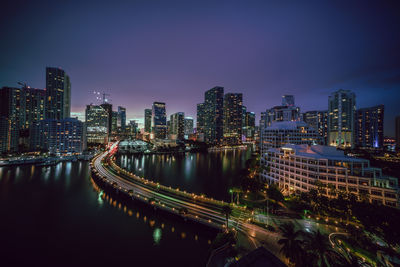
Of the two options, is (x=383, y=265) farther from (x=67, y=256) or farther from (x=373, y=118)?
(x=373, y=118)

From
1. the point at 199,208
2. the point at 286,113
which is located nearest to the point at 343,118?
the point at 286,113

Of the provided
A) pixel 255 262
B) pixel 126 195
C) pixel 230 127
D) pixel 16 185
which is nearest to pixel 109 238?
pixel 126 195

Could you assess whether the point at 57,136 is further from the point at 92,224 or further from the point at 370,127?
the point at 370,127

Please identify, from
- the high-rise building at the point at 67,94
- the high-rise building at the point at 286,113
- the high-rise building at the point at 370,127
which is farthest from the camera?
the high-rise building at the point at 67,94

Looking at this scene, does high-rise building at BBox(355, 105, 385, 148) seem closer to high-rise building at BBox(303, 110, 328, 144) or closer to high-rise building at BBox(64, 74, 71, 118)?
high-rise building at BBox(303, 110, 328, 144)

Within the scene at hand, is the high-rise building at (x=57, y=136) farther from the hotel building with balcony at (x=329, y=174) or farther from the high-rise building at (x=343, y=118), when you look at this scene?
the high-rise building at (x=343, y=118)

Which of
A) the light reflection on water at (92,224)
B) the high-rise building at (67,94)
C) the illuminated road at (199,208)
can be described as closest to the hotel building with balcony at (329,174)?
the illuminated road at (199,208)

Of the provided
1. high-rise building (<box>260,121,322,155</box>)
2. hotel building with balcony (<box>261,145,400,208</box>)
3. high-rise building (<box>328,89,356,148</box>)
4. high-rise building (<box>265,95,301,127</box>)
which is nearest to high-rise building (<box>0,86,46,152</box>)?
hotel building with balcony (<box>261,145,400,208</box>)
